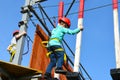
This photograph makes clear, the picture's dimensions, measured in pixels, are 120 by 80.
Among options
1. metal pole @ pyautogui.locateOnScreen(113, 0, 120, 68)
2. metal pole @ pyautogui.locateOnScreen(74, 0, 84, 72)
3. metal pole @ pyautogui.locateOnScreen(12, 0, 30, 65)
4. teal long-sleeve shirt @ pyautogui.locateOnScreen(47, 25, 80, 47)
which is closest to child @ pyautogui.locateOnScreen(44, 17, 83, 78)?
teal long-sleeve shirt @ pyautogui.locateOnScreen(47, 25, 80, 47)

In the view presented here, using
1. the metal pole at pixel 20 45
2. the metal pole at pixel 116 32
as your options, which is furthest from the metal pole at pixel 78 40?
the metal pole at pixel 20 45

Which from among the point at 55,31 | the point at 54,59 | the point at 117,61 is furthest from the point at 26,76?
the point at 117,61

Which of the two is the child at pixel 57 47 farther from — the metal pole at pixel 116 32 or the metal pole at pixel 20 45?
the metal pole at pixel 116 32

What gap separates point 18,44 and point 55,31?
100 centimetres

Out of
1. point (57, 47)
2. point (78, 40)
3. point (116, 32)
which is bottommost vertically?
point (57, 47)

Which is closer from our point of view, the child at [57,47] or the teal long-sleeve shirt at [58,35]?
the child at [57,47]

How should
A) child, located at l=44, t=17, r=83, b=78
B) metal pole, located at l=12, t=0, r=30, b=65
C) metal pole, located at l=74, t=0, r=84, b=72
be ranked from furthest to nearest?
metal pole, located at l=12, t=0, r=30, b=65 < child, located at l=44, t=17, r=83, b=78 < metal pole, located at l=74, t=0, r=84, b=72

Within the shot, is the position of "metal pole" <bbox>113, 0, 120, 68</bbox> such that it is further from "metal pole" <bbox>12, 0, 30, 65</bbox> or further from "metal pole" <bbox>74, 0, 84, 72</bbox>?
"metal pole" <bbox>12, 0, 30, 65</bbox>

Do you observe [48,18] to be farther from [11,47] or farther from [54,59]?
[54,59]

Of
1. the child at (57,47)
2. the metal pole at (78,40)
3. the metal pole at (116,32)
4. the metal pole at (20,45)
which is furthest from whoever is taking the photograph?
the metal pole at (20,45)

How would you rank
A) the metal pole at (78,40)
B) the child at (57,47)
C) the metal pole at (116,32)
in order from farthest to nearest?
the child at (57,47), the metal pole at (78,40), the metal pole at (116,32)

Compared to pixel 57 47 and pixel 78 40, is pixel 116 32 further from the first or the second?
pixel 57 47

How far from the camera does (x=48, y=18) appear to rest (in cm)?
1026

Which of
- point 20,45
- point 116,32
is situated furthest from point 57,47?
point 116,32
